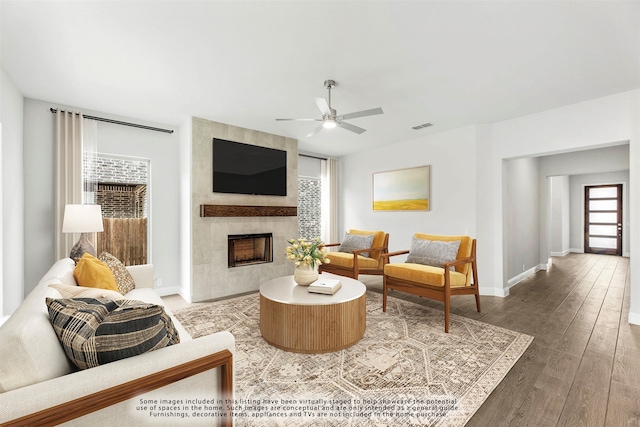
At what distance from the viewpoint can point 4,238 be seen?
2662 mm

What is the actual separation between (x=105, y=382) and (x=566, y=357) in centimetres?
315

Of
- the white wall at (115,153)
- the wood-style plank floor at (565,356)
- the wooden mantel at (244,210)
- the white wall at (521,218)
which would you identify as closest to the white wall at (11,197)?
the white wall at (115,153)

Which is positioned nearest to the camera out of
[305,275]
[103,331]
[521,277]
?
[103,331]

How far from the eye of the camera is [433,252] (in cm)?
353

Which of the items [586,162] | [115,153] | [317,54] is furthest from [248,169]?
[586,162]

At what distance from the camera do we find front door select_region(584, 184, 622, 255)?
26.1 ft

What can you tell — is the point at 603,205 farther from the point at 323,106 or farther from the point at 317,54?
the point at 317,54

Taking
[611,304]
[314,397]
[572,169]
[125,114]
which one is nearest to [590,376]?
[314,397]

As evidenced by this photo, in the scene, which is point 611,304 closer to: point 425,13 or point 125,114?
point 425,13

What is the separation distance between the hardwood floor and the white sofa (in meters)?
1.51

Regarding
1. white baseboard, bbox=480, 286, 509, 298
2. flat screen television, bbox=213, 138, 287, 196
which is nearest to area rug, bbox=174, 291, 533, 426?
white baseboard, bbox=480, 286, 509, 298

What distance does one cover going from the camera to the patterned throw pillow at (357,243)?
449 centimetres

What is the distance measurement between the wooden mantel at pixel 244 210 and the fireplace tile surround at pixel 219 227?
11 centimetres

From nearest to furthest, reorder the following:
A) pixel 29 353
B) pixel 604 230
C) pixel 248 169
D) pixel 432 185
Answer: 1. pixel 29 353
2. pixel 248 169
3. pixel 432 185
4. pixel 604 230
